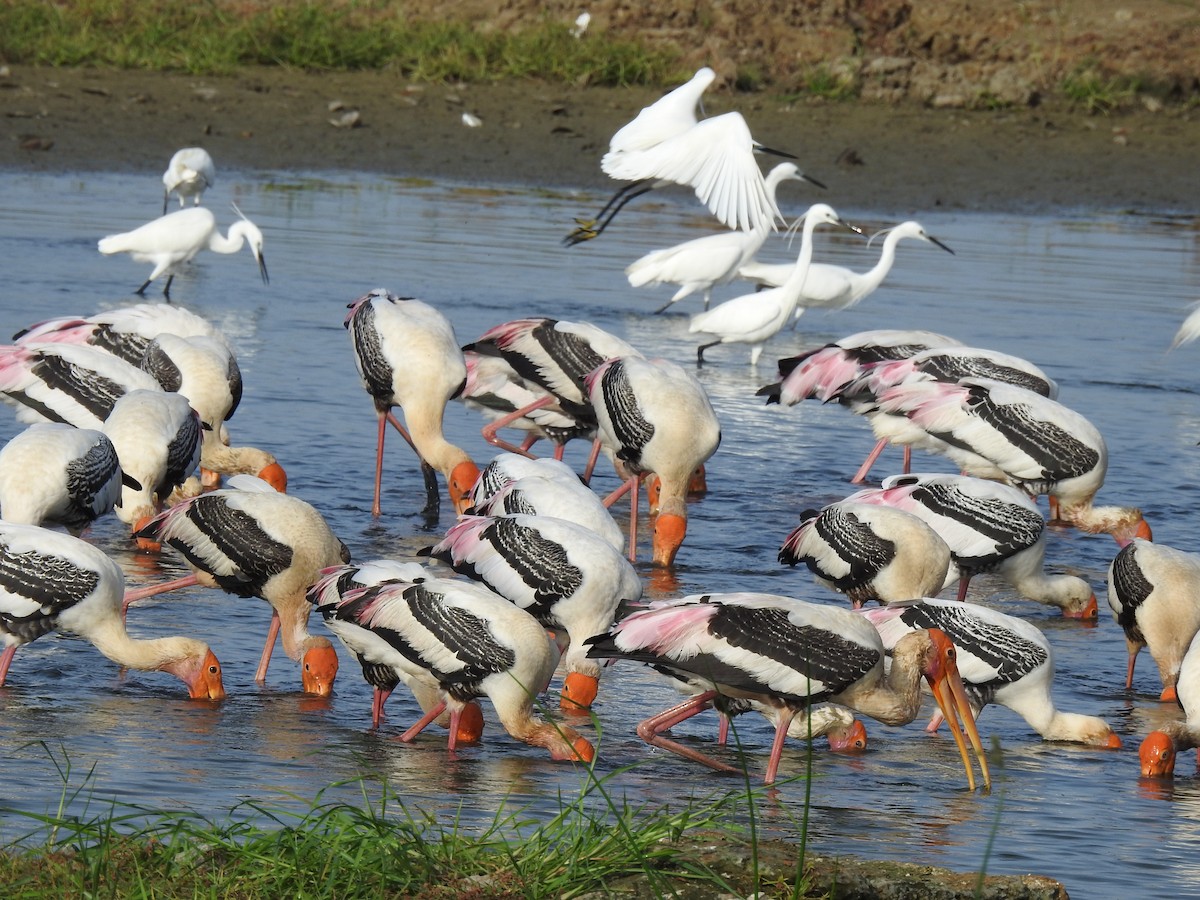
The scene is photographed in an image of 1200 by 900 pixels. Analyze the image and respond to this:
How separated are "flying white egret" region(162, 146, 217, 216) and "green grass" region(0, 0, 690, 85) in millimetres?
5624

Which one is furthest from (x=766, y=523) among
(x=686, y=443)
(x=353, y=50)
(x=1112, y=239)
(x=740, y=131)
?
(x=353, y=50)

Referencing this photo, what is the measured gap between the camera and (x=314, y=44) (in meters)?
23.6

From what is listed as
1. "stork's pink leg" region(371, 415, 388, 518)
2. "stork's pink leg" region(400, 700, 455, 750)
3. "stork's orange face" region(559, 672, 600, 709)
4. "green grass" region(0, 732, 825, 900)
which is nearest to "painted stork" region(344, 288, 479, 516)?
"stork's pink leg" region(371, 415, 388, 518)

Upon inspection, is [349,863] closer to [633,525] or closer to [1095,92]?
[633,525]

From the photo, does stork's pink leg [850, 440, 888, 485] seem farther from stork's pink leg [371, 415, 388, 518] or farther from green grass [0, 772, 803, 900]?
green grass [0, 772, 803, 900]

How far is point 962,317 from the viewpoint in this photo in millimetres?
15297

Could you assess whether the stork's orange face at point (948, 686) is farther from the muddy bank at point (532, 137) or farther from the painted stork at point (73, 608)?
the muddy bank at point (532, 137)

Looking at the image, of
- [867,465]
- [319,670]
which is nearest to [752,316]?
[867,465]

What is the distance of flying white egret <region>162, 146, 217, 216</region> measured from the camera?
56.6 ft

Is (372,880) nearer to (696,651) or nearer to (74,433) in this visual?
(696,651)

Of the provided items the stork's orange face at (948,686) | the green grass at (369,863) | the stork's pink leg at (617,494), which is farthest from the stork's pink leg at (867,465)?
the green grass at (369,863)

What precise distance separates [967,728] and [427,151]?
16.1 metres

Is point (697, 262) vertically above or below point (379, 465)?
below

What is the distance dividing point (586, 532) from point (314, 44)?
1773 centimetres
